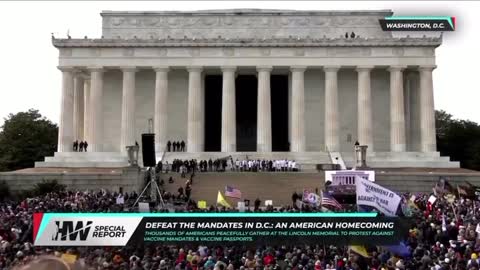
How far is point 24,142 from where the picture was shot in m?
90.9

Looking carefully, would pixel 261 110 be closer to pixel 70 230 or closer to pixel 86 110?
pixel 86 110

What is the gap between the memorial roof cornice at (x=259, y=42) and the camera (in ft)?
244

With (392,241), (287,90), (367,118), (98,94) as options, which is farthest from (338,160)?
(392,241)

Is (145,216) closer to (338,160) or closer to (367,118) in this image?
(338,160)

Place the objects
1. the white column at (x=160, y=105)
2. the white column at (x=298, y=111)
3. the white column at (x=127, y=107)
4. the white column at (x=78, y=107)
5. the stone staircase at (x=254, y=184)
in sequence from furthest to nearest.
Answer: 1. the white column at (x=78, y=107)
2. the white column at (x=127, y=107)
3. the white column at (x=160, y=105)
4. the white column at (x=298, y=111)
5. the stone staircase at (x=254, y=184)

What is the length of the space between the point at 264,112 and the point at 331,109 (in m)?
8.58

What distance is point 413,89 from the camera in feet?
264

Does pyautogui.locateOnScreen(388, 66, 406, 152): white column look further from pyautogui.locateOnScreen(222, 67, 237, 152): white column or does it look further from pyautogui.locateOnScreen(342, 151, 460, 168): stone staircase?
pyautogui.locateOnScreen(222, 67, 237, 152): white column

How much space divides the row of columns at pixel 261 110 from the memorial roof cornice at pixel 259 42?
117 inches
